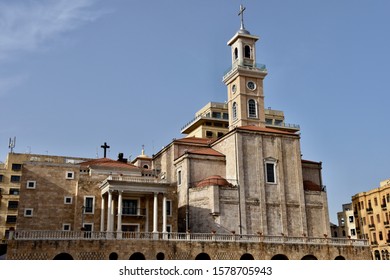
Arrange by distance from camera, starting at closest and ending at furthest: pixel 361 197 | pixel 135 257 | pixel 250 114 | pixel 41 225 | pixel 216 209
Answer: pixel 135 257, pixel 41 225, pixel 216 209, pixel 250 114, pixel 361 197

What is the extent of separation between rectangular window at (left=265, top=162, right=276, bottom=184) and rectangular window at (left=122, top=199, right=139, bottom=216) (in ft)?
51.6

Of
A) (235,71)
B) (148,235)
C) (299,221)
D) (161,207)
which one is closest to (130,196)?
(161,207)

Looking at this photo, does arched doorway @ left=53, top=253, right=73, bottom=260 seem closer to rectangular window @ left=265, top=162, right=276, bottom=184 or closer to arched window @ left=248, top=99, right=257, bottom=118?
rectangular window @ left=265, top=162, right=276, bottom=184

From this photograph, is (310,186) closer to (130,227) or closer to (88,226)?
(130,227)

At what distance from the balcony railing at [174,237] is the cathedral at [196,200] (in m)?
0.09

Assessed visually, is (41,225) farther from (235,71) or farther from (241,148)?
(235,71)

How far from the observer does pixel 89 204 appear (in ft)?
155

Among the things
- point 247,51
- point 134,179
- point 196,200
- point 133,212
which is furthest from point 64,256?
point 247,51

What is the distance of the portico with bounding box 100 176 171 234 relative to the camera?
147ft

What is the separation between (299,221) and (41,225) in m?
28.0

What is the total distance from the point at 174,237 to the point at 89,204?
9918mm

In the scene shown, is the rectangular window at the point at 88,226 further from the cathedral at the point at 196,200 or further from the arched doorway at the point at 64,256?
the arched doorway at the point at 64,256

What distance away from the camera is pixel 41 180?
46594 millimetres
